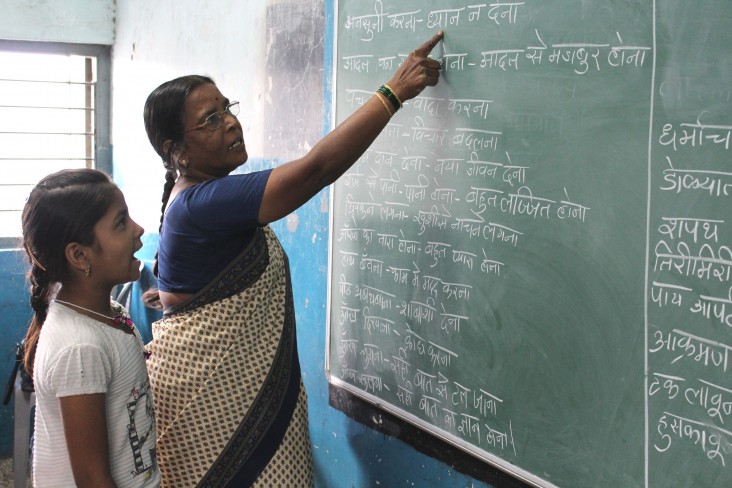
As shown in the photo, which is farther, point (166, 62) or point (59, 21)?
point (59, 21)

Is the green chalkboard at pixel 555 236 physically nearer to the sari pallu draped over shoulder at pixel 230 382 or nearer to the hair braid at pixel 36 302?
the sari pallu draped over shoulder at pixel 230 382

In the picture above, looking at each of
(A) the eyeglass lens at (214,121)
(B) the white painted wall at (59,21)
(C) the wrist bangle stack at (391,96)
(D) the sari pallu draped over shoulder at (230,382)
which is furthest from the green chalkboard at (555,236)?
(B) the white painted wall at (59,21)

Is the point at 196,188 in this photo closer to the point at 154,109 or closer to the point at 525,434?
the point at 154,109

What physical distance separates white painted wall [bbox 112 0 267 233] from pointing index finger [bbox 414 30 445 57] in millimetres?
1196

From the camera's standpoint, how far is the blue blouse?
181 centimetres

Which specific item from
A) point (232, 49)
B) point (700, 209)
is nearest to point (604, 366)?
point (700, 209)

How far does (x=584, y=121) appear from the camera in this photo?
1586 mm

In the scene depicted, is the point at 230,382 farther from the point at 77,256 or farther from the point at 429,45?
the point at 429,45

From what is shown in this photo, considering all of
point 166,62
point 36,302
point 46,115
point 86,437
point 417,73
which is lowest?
point 86,437

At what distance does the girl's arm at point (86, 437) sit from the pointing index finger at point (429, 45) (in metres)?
1.06

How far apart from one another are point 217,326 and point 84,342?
39 centimetres

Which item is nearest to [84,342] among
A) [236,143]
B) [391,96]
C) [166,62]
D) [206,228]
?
[206,228]

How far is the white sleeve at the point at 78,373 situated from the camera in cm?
166

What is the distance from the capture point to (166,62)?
12.8 feet
